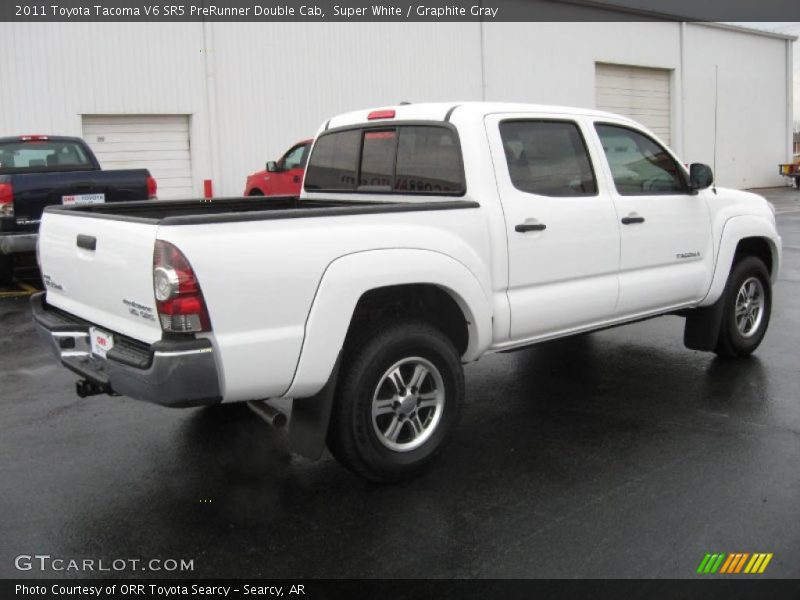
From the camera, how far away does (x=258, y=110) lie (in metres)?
18.9

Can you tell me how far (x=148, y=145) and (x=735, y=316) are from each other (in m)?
14.2

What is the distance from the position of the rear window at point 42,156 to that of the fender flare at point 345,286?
868 centimetres

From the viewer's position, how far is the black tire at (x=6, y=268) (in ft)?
34.2

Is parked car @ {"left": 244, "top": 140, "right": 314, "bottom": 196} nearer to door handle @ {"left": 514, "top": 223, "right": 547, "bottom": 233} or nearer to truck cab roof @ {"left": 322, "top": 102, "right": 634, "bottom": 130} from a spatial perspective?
truck cab roof @ {"left": 322, "top": 102, "right": 634, "bottom": 130}

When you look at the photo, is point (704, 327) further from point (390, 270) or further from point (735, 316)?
point (390, 270)

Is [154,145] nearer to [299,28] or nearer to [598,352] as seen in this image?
[299,28]

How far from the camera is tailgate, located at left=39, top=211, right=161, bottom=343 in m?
3.75

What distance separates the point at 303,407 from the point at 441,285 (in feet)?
3.04

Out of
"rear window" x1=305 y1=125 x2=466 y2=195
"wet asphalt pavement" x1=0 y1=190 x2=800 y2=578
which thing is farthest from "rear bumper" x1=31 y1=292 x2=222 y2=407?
"rear window" x1=305 y1=125 x2=466 y2=195

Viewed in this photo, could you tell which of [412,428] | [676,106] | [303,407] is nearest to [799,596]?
[412,428]

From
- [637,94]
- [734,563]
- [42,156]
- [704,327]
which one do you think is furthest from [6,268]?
[637,94]

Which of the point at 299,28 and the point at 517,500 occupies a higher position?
the point at 299,28

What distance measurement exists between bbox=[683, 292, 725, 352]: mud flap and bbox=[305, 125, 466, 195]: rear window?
2.55 meters

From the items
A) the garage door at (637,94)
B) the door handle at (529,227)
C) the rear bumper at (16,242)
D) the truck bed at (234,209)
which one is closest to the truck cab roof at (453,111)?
the truck bed at (234,209)
